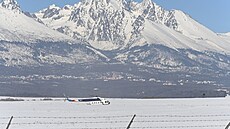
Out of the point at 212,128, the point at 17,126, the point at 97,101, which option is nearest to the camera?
the point at 212,128

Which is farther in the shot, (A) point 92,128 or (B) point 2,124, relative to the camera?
(B) point 2,124

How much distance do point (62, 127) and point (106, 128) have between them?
382 cm

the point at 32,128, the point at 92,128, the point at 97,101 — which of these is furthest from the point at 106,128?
the point at 97,101

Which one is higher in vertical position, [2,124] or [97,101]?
[97,101]

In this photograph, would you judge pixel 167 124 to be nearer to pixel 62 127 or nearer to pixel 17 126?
pixel 62 127

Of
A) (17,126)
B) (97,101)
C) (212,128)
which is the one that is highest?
(97,101)

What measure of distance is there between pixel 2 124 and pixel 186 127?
14.6m

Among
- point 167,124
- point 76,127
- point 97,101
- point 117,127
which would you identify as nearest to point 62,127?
point 76,127

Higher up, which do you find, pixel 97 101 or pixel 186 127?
pixel 97 101

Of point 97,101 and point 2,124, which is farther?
point 97,101

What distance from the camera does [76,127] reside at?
4575cm

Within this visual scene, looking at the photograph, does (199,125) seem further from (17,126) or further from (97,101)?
(97,101)

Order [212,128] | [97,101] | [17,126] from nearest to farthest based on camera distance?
[212,128], [17,126], [97,101]

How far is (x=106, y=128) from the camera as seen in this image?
44.5 metres
